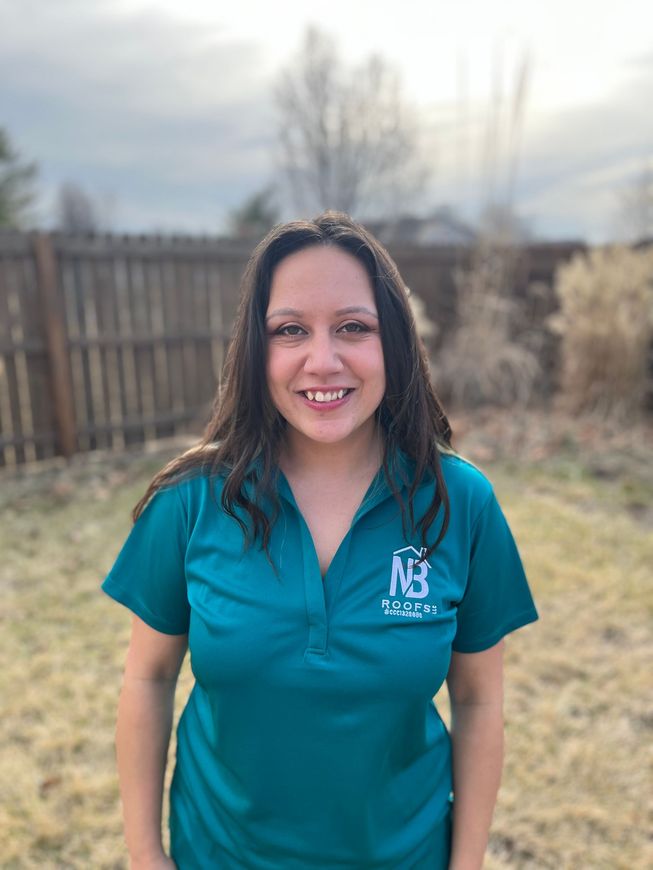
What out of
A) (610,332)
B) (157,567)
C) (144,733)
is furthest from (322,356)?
(610,332)

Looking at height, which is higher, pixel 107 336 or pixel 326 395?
pixel 326 395

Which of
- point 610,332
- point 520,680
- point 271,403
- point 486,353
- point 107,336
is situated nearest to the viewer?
point 271,403

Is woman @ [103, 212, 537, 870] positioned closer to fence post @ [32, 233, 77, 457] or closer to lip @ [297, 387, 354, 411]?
lip @ [297, 387, 354, 411]

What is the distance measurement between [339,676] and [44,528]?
4.23 m

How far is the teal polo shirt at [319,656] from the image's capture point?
110 centimetres

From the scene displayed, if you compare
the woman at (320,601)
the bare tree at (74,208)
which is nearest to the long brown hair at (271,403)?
the woman at (320,601)

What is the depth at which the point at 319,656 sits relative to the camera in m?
1.08

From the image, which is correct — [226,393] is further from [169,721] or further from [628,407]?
[628,407]

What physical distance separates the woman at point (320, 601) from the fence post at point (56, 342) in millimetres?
5374

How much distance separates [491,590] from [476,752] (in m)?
0.33

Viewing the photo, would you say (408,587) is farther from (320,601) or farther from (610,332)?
(610,332)

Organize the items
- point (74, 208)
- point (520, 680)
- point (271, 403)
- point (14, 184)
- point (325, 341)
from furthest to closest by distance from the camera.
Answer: point (74, 208) → point (14, 184) → point (520, 680) → point (271, 403) → point (325, 341)

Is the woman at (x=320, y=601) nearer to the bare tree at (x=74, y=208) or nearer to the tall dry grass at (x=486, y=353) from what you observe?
the tall dry grass at (x=486, y=353)

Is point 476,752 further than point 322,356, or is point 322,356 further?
point 476,752
